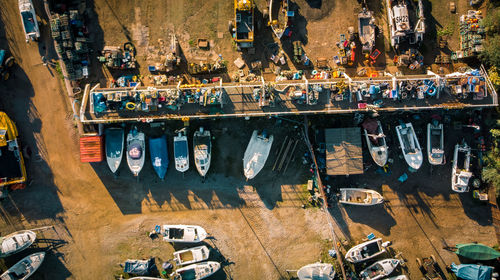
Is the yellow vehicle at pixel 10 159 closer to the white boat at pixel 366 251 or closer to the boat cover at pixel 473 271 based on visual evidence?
the white boat at pixel 366 251

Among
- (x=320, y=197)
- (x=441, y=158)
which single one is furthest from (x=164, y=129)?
(x=441, y=158)

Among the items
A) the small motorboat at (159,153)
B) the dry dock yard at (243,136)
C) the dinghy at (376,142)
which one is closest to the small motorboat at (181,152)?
the dry dock yard at (243,136)

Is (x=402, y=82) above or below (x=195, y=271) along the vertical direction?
above

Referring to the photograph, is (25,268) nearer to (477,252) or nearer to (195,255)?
(195,255)

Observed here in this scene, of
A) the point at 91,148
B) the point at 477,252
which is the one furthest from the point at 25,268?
the point at 477,252

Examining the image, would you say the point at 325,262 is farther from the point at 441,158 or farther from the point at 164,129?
the point at 164,129

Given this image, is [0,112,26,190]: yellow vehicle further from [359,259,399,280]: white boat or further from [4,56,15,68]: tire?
[359,259,399,280]: white boat
